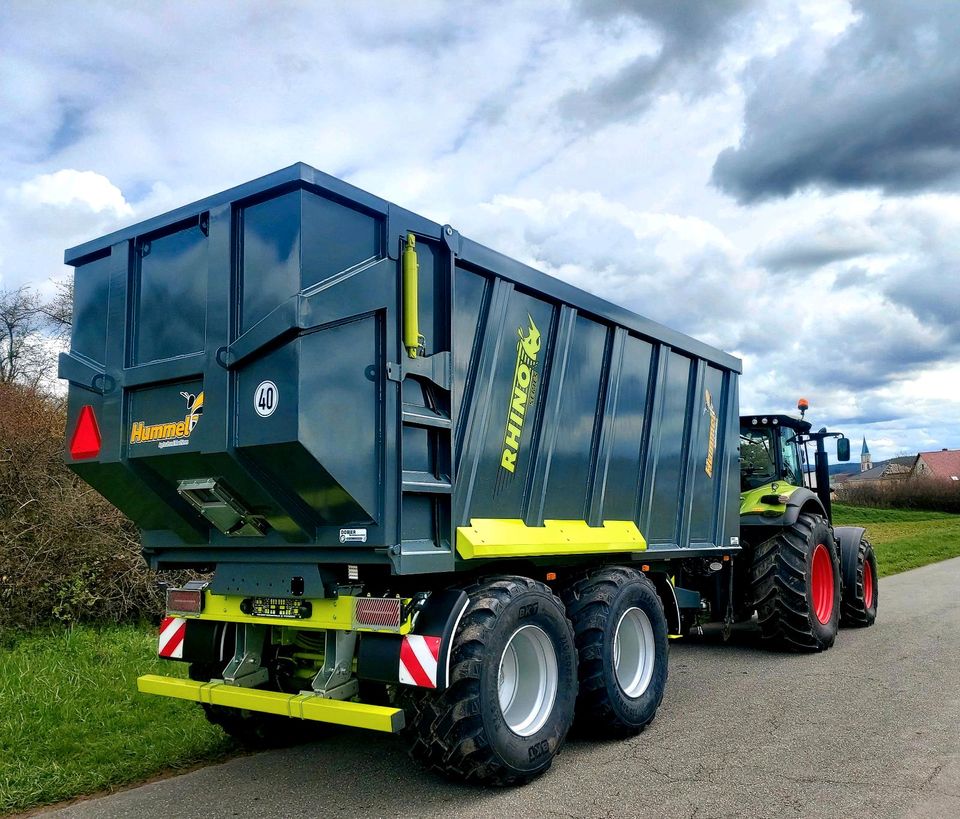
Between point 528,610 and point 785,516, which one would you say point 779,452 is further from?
point 528,610

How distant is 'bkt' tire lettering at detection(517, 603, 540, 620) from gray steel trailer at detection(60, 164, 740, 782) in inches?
1.2

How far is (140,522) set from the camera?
522 cm

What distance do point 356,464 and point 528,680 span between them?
173 cm

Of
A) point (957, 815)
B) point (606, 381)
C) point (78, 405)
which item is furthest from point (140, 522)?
point (957, 815)

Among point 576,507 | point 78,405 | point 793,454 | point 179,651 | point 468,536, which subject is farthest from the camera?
point 793,454

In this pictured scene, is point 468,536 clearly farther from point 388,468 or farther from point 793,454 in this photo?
point 793,454

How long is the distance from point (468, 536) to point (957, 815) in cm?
269

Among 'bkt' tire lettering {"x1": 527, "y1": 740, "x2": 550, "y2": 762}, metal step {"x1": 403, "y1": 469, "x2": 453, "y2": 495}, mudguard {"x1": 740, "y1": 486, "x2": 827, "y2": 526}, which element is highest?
metal step {"x1": 403, "y1": 469, "x2": 453, "y2": 495}

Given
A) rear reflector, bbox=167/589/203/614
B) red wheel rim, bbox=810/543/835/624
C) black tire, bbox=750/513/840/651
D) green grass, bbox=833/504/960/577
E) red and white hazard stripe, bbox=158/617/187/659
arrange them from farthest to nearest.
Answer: green grass, bbox=833/504/960/577
red wheel rim, bbox=810/543/835/624
black tire, bbox=750/513/840/651
red and white hazard stripe, bbox=158/617/187/659
rear reflector, bbox=167/589/203/614

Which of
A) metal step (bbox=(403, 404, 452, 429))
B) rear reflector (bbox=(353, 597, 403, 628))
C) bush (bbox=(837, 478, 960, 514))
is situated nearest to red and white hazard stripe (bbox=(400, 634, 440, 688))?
rear reflector (bbox=(353, 597, 403, 628))

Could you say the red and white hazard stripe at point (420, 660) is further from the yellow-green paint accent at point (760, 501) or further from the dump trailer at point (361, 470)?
the yellow-green paint accent at point (760, 501)

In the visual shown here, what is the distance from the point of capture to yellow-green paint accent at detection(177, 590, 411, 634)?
443 cm

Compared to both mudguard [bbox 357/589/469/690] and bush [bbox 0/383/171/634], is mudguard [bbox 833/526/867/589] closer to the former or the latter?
mudguard [bbox 357/589/469/690]

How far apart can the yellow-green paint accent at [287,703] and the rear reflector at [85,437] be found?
4.60 feet
